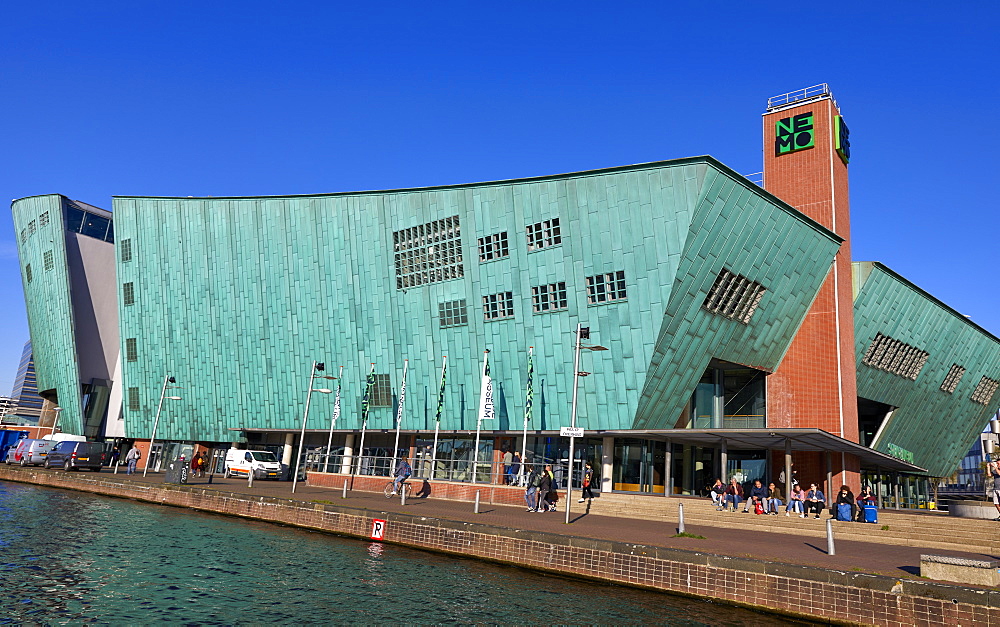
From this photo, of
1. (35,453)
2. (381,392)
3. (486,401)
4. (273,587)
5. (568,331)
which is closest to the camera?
(273,587)

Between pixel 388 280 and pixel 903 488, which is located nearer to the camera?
pixel 388 280

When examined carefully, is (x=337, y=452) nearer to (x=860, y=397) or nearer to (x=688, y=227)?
(x=688, y=227)

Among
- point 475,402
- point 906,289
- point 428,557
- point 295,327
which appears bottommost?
point 428,557

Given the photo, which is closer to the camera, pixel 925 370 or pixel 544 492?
pixel 544 492

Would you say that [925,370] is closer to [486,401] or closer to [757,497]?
[757,497]

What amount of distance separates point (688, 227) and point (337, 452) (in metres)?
32.2

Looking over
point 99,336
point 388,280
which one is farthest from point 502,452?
point 99,336

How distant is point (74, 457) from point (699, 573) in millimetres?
41995

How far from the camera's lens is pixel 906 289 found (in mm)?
47062

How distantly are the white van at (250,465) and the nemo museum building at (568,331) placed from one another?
3138mm

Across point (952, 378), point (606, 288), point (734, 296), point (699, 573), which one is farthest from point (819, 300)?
point (699, 573)

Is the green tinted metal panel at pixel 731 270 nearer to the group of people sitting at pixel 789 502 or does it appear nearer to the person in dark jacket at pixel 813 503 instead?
the group of people sitting at pixel 789 502

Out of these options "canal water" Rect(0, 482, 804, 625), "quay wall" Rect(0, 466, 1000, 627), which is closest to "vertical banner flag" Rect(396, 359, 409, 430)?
"quay wall" Rect(0, 466, 1000, 627)

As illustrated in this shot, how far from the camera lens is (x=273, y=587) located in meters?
14.7
